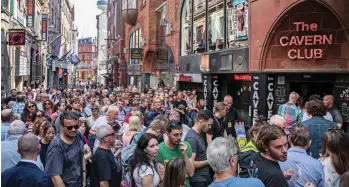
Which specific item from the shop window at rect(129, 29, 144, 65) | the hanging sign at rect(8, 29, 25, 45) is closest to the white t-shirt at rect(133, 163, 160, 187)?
the hanging sign at rect(8, 29, 25, 45)

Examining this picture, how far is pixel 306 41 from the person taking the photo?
1165 centimetres

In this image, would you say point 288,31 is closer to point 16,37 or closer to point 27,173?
point 27,173

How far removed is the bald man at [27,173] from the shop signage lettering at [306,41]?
29.5ft

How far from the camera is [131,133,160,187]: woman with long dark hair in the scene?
15.1 ft

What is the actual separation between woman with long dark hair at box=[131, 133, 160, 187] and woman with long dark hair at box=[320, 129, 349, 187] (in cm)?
188

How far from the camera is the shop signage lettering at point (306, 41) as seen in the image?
11406mm

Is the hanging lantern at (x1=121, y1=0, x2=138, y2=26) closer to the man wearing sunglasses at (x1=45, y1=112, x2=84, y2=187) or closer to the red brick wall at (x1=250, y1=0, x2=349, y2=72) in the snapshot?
the red brick wall at (x1=250, y1=0, x2=349, y2=72)

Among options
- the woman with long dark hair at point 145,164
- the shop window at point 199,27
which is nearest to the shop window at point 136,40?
the shop window at point 199,27

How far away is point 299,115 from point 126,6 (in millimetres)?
29022

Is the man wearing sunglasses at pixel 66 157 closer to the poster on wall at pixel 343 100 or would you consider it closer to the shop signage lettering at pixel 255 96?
the poster on wall at pixel 343 100

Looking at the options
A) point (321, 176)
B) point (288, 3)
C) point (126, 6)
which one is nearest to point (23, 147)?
point (321, 176)

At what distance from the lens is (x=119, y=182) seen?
17.8 ft

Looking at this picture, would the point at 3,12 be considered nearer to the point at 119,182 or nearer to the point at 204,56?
the point at 204,56

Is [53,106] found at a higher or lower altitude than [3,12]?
lower
